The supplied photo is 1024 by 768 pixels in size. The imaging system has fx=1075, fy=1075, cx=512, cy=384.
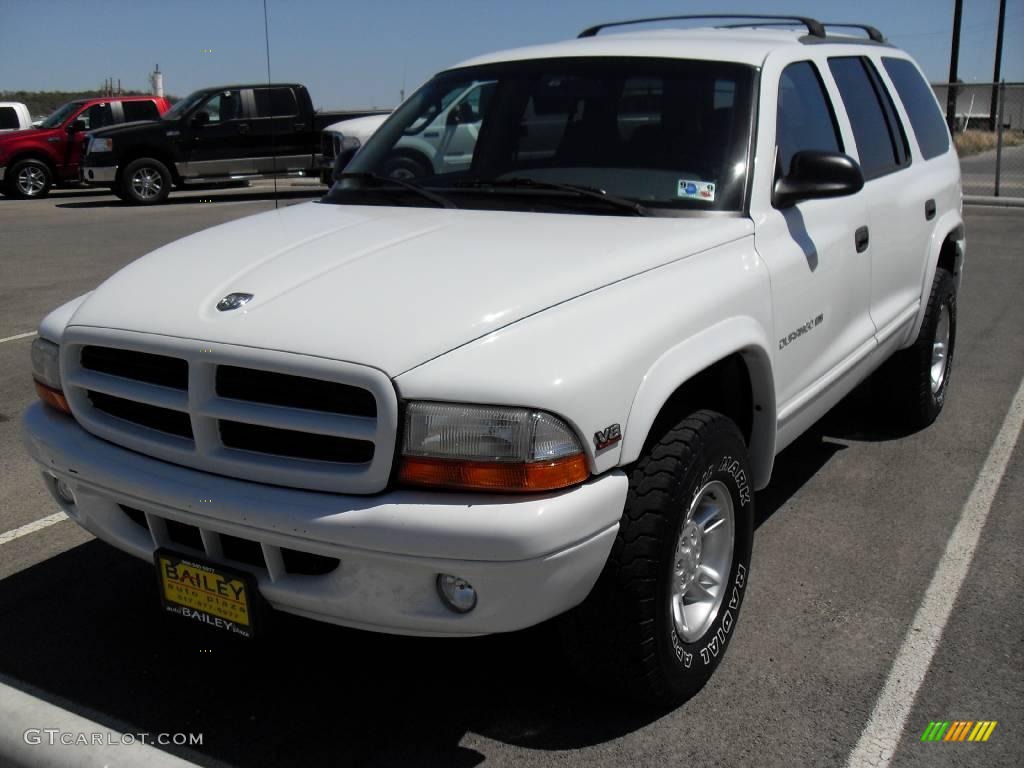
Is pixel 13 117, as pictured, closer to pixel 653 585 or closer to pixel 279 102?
pixel 279 102

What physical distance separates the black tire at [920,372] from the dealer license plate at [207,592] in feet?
12.3

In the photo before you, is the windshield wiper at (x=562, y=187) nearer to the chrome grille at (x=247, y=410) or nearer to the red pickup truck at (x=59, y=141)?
the chrome grille at (x=247, y=410)

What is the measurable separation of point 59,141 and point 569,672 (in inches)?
799

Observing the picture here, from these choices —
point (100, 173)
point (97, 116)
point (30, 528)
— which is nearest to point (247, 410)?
point (30, 528)

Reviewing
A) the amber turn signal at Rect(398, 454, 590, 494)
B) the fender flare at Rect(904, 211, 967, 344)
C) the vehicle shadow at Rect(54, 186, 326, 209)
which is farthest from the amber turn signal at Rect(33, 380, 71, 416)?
the vehicle shadow at Rect(54, 186, 326, 209)

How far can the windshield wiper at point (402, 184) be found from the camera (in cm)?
380

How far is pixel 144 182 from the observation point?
1883 centimetres

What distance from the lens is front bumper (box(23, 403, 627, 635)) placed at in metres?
2.45

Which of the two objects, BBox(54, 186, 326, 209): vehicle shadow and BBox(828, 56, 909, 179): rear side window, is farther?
BBox(54, 186, 326, 209): vehicle shadow

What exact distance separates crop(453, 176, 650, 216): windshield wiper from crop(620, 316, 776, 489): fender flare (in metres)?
0.58

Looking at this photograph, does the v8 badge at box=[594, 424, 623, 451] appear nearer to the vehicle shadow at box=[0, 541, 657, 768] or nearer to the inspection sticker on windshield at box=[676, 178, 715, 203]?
the vehicle shadow at box=[0, 541, 657, 768]

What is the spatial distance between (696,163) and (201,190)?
20479 mm

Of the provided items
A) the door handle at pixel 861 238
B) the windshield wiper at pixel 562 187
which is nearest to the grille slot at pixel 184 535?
the windshield wiper at pixel 562 187

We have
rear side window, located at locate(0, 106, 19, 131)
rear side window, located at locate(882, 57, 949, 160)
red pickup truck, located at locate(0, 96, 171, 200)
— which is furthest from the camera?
rear side window, located at locate(0, 106, 19, 131)
